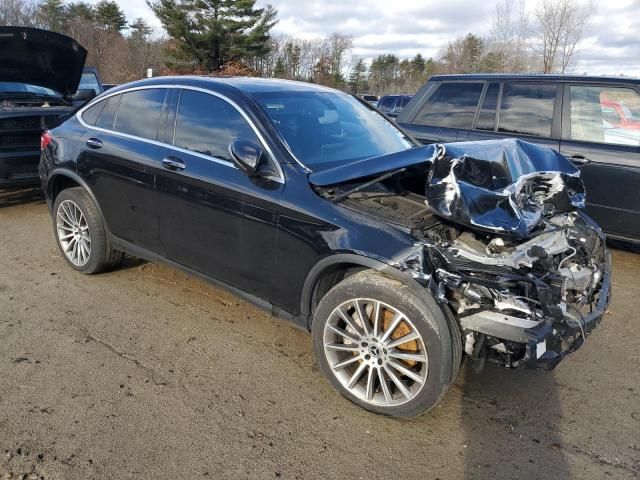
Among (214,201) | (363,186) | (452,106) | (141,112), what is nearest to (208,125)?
(214,201)

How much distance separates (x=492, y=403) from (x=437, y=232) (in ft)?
3.57

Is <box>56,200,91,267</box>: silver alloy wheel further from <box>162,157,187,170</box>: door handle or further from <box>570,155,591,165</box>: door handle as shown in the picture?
<box>570,155,591,165</box>: door handle

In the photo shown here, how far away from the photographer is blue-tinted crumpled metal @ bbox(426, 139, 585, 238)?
2.74m

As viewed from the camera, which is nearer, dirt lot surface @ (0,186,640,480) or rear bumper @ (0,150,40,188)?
dirt lot surface @ (0,186,640,480)

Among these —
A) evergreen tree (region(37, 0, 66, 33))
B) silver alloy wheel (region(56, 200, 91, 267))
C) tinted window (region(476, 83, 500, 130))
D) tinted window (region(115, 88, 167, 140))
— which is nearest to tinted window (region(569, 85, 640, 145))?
tinted window (region(476, 83, 500, 130))

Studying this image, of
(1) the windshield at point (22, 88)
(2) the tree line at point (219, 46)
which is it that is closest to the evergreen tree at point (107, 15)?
(2) the tree line at point (219, 46)

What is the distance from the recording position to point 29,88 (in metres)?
7.73

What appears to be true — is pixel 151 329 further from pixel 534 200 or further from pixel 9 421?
pixel 534 200

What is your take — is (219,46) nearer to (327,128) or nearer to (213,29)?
(213,29)

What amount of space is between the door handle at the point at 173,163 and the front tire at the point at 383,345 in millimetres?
1502

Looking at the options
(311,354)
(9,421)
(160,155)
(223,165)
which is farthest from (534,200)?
(9,421)

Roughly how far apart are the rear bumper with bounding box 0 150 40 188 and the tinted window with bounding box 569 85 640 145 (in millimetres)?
6276

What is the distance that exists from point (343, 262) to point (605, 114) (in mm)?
3706

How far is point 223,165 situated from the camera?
11.5ft
